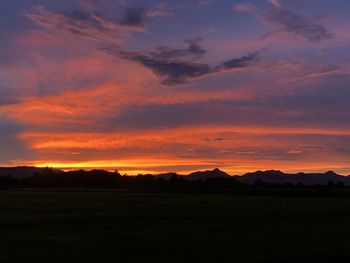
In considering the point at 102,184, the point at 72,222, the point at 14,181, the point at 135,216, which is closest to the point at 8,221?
the point at 72,222

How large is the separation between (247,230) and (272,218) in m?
9.64

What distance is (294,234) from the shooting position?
29703 millimetres

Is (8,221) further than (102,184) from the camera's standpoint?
No

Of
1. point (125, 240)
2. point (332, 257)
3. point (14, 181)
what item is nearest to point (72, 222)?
point (125, 240)

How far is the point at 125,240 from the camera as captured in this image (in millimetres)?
26094

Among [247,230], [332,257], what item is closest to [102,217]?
[247,230]

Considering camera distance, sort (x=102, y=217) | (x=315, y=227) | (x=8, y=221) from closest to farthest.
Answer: (x=315, y=227) → (x=8, y=221) → (x=102, y=217)

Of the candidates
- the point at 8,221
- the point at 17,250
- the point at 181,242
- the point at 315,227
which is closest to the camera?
the point at 17,250

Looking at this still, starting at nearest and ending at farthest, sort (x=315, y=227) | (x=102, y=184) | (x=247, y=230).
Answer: (x=247, y=230), (x=315, y=227), (x=102, y=184)

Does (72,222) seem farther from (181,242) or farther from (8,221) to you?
(181,242)

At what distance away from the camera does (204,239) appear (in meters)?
26.7

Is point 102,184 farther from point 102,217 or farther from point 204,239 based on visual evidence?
point 204,239

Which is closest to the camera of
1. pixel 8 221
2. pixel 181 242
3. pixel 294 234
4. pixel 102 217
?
pixel 181 242

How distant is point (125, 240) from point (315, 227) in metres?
14.3
